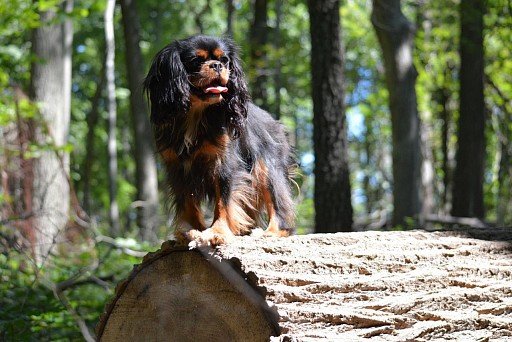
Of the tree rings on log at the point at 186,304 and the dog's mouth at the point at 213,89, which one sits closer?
the tree rings on log at the point at 186,304

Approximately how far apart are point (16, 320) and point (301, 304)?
2.98 meters

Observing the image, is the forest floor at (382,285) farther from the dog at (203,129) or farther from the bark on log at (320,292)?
the dog at (203,129)

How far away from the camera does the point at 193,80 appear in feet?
15.1

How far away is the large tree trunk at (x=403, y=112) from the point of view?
1054cm

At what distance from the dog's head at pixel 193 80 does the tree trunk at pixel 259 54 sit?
792cm

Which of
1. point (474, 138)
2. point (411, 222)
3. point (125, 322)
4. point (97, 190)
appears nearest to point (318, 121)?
point (411, 222)

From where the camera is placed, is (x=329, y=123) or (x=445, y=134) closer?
(x=329, y=123)

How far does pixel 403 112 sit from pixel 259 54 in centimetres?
397

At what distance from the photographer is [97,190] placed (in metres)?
27.2

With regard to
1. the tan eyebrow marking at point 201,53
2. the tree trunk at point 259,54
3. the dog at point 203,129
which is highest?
the tree trunk at point 259,54

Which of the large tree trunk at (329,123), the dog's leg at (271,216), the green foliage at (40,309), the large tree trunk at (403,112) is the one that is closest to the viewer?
the dog's leg at (271,216)

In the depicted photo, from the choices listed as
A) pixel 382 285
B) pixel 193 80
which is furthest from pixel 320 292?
pixel 193 80

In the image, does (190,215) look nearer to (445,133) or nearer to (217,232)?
(217,232)

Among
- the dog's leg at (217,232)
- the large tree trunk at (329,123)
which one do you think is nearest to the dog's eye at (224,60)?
the dog's leg at (217,232)
